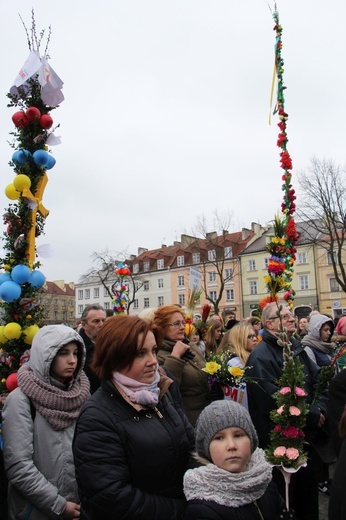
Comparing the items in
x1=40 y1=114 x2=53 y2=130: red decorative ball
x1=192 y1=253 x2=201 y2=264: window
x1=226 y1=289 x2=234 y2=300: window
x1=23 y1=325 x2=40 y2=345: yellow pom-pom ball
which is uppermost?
x1=192 y1=253 x2=201 y2=264: window

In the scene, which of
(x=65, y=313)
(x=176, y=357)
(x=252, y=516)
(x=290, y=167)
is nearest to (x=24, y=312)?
(x=176, y=357)

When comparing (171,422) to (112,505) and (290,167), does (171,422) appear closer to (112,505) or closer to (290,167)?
Answer: (112,505)

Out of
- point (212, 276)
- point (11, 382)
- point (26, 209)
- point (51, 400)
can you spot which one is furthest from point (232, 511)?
point (212, 276)

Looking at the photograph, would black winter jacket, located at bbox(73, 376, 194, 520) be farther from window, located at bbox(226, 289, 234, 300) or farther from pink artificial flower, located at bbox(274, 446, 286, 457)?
window, located at bbox(226, 289, 234, 300)

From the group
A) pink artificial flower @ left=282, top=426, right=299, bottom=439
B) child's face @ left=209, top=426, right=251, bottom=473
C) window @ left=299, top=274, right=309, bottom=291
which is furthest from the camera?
window @ left=299, top=274, right=309, bottom=291

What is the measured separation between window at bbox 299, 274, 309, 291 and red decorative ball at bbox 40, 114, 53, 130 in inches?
1696

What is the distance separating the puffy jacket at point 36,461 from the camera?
9.23ft

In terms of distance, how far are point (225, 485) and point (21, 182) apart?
3460 mm

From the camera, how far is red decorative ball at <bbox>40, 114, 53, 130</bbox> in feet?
15.2

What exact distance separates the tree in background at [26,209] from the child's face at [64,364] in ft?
3.71

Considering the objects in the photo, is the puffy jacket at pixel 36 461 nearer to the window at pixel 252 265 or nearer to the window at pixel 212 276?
the window at pixel 252 265

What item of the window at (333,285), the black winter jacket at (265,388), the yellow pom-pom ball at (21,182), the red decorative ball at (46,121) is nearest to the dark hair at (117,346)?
the black winter jacket at (265,388)

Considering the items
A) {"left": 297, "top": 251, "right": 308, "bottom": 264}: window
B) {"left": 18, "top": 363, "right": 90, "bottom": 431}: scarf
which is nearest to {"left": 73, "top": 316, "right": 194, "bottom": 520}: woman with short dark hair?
{"left": 18, "top": 363, "right": 90, "bottom": 431}: scarf

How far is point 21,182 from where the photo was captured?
14.6ft
